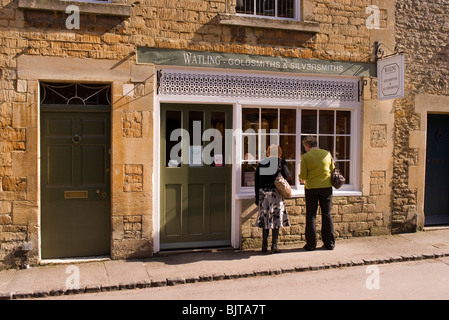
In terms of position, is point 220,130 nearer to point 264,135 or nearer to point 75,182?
point 264,135

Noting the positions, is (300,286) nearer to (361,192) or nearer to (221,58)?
(361,192)

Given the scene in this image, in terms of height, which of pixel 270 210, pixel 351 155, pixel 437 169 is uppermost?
pixel 351 155

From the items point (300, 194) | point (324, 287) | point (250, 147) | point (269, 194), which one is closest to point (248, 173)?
point (250, 147)

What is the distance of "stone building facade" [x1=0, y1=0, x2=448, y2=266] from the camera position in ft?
20.6

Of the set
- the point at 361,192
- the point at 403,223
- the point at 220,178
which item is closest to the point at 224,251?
the point at 220,178

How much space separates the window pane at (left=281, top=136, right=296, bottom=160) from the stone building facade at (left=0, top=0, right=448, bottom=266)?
0.13 feet

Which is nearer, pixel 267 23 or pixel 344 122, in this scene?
pixel 267 23

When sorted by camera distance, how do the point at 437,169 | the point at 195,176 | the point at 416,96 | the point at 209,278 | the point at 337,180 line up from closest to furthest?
the point at 209,278 < the point at 337,180 < the point at 195,176 < the point at 416,96 < the point at 437,169

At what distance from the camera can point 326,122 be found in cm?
798

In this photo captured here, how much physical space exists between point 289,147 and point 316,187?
1.03 meters

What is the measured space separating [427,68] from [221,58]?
415 cm

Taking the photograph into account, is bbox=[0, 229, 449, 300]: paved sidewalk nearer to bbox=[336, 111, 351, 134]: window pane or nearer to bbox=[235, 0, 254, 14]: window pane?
bbox=[336, 111, 351, 134]: window pane

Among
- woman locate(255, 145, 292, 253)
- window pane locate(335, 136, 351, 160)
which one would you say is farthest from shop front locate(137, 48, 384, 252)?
woman locate(255, 145, 292, 253)

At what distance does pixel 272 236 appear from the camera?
23.2 ft
